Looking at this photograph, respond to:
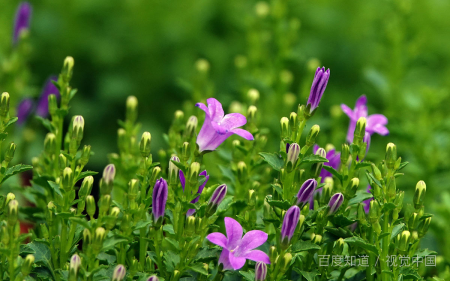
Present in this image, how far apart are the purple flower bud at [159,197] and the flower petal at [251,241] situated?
9.9 inches

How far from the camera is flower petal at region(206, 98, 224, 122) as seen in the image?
1668mm

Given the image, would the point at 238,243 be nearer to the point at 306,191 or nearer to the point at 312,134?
the point at 306,191

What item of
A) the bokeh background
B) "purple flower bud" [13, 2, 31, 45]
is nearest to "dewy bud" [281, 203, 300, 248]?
"purple flower bud" [13, 2, 31, 45]

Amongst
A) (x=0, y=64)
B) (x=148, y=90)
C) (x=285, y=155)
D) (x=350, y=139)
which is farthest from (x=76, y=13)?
(x=285, y=155)

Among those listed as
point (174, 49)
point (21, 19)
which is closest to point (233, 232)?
point (21, 19)

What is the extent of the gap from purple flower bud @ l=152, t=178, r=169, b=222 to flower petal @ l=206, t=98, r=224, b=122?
0.87ft

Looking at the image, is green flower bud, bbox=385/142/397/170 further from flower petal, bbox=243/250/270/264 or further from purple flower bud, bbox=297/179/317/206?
flower petal, bbox=243/250/270/264

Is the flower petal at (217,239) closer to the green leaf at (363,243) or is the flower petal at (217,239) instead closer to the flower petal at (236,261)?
the flower petal at (236,261)

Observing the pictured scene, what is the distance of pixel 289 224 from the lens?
153 cm

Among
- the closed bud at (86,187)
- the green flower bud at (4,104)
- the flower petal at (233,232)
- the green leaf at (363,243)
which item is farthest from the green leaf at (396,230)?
the green flower bud at (4,104)

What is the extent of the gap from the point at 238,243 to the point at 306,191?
253 mm

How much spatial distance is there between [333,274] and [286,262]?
40 centimetres

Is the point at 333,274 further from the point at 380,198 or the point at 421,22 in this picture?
the point at 421,22

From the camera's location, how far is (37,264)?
1.73 m
